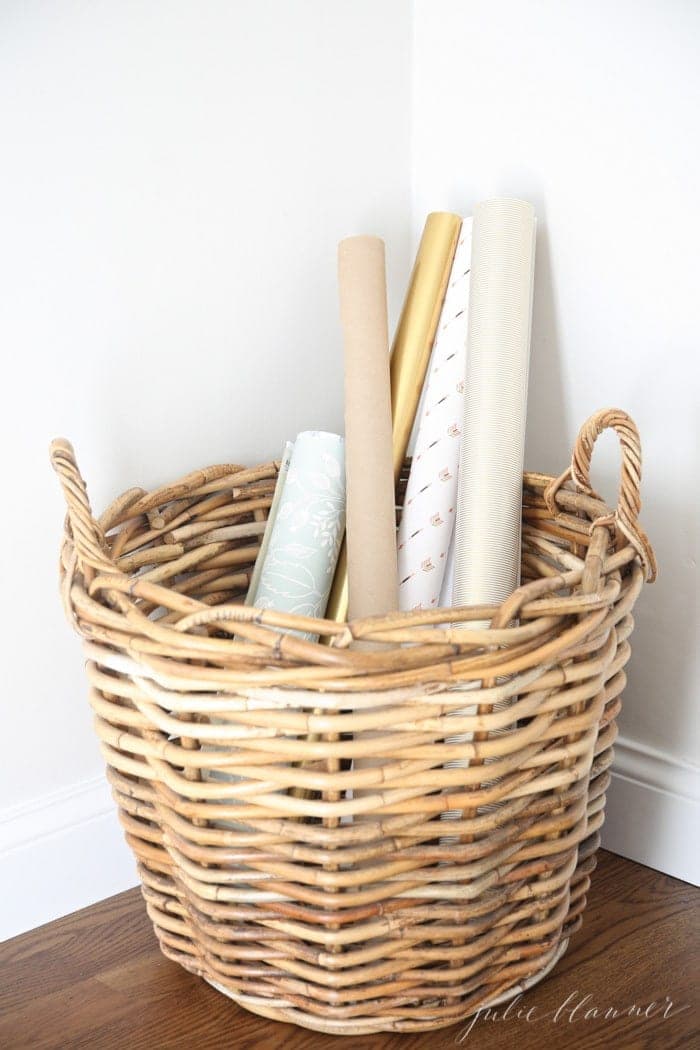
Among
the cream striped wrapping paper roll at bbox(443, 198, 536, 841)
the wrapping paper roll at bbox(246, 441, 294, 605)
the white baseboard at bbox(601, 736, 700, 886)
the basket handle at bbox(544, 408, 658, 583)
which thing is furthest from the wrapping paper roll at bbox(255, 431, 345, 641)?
the white baseboard at bbox(601, 736, 700, 886)

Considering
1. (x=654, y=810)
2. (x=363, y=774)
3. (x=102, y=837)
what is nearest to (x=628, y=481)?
(x=363, y=774)

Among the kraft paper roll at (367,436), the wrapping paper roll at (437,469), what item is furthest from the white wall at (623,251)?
the kraft paper roll at (367,436)

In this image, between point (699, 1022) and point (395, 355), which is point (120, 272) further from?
point (699, 1022)

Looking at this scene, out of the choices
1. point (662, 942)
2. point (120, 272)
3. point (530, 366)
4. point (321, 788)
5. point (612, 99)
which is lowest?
point (662, 942)

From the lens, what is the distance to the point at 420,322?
93cm

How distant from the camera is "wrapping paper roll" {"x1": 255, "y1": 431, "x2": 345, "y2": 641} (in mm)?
846

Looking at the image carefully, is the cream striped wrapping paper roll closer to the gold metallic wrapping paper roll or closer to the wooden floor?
the gold metallic wrapping paper roll

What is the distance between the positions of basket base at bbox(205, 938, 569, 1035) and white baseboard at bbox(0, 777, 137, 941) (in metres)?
0.21

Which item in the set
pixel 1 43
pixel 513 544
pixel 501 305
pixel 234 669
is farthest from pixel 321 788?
pixel 1 43

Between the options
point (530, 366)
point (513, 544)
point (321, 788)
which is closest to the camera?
point (321, 788)

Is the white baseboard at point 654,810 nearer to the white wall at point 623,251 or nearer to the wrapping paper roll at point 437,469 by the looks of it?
the white wall at point 623,251

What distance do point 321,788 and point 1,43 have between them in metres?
0.60

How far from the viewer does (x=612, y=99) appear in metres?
0.87

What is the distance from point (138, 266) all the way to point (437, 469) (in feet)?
1.05
